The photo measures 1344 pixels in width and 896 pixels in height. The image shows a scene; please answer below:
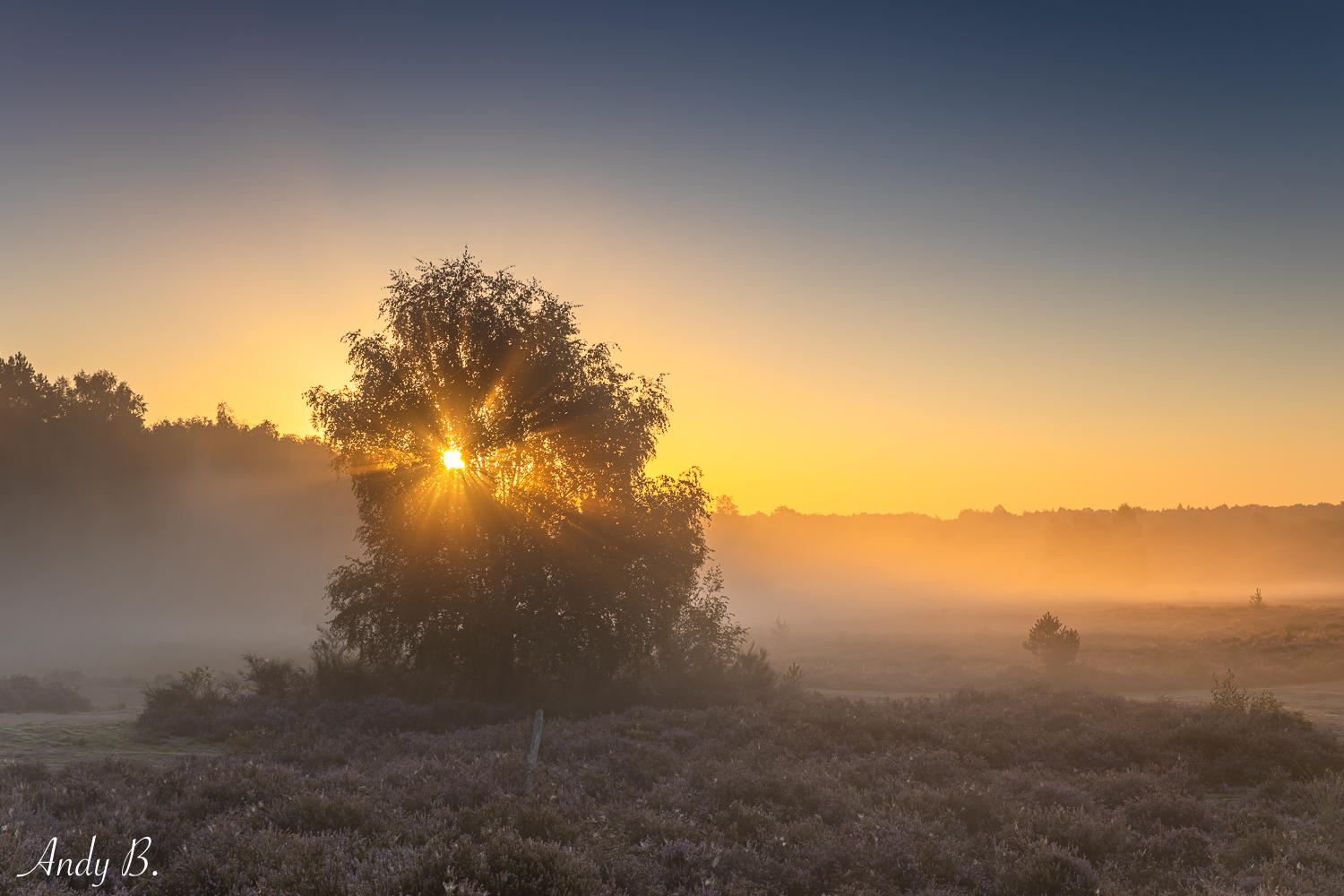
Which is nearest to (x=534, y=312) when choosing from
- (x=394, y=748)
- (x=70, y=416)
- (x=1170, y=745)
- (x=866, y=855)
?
(x=394, y=748)

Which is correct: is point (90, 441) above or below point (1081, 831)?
above

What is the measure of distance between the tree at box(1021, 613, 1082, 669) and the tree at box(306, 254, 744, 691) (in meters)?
19.2

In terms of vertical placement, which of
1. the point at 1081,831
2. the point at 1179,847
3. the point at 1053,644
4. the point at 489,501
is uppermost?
the point at 489,501

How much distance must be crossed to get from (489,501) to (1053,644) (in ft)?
84.3

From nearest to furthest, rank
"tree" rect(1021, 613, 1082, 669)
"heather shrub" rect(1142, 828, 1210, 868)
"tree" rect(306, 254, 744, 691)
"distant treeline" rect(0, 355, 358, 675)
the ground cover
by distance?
the ground cover < "heather shrub" rect(1142, 828, 1210, 868) < "tree" rect(306, 254, 744, 691) < "tree" rect(1021, 613, 1082, 669) < "distant treeline" rect(0, 355, 358, 675)

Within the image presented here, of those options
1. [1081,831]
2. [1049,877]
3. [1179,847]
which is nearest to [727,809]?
[1049,877]

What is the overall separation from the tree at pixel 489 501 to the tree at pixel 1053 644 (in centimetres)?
1915

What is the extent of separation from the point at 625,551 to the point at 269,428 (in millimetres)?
A: 85786

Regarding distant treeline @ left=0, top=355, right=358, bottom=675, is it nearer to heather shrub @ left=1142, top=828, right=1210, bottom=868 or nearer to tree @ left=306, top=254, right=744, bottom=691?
tree @ left=306, top=254, right=744, bottom=691

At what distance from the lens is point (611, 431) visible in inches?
937

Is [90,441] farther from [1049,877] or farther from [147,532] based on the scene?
[1049,877]

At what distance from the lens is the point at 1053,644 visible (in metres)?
32.7

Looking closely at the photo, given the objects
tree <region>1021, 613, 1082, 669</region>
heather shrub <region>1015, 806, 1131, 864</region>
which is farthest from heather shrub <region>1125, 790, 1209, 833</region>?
tree <region>1021, 613, 1082, 669</region>

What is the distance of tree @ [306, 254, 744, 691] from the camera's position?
22109 millimetres
